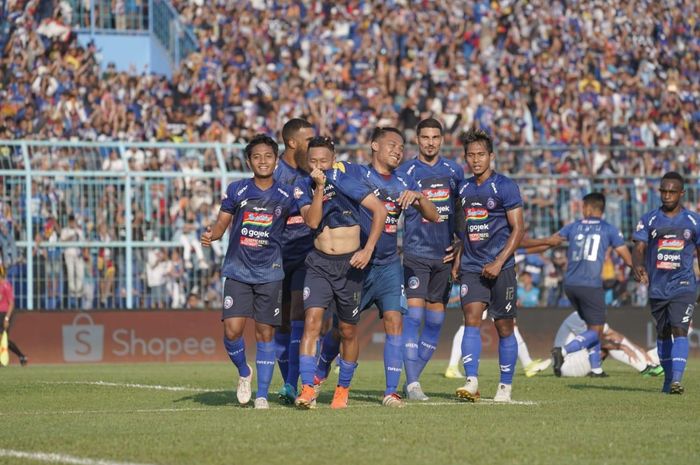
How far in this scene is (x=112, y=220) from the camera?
22.1 m

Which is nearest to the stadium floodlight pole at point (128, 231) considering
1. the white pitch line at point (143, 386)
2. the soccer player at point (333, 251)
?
the white pitch line at point (143, 386)

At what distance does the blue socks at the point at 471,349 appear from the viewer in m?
12.0

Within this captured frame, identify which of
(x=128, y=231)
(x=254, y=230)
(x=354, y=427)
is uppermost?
(x=254, y=230)

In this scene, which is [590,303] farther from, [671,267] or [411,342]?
[411,342]

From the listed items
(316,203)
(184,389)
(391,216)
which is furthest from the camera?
(184,389)

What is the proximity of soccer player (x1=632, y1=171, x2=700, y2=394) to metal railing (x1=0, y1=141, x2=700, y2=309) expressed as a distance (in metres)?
9.88

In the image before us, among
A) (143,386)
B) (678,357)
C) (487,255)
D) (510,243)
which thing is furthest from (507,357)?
(143,386)

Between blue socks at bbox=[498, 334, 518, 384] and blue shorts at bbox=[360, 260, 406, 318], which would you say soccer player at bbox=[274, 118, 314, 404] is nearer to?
blue shorts at bbox=[360, 260, 406, 318]

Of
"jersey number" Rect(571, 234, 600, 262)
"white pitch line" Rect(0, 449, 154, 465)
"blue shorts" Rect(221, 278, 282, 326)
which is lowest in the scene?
"white pitch line" Rect(0, 449, 154, 465)

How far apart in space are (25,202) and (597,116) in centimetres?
1562

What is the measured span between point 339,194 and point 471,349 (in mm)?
2167

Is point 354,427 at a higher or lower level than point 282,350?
lower

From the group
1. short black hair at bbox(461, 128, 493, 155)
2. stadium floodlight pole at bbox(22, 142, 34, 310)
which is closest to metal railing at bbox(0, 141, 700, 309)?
stadium floodlight pole at bbox(22, 142, 34, 310)

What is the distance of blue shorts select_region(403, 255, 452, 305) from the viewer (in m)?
12.7
